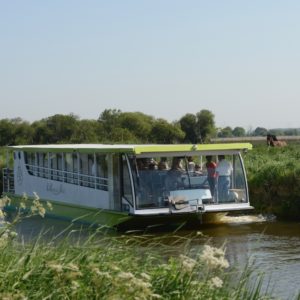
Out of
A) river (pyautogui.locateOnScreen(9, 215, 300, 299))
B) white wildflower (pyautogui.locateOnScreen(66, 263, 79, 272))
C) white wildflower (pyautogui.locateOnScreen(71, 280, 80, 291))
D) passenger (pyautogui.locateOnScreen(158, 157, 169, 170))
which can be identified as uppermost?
passenger (pyautogui.locateOnScreen(158, 157, 169, 170))

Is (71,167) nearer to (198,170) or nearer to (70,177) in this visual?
(70,177)

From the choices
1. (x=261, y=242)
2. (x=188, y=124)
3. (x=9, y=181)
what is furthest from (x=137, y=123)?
(x=261, y=242)

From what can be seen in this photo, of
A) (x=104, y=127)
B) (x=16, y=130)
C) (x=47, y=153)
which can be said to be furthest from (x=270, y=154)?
(x=16, y=130)

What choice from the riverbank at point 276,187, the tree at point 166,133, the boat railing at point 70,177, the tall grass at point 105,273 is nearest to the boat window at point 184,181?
the boat railing at point 70,177

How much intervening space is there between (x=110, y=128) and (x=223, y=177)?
38.6 meters

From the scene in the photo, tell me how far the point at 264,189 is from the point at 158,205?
5.57 meters

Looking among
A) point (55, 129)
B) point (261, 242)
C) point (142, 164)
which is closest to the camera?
point (261, 242)

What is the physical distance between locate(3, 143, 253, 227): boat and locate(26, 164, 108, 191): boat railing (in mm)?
29

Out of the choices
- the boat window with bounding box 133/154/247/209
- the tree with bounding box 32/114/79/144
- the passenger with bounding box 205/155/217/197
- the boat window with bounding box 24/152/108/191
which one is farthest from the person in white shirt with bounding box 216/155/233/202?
the tree with bounding box 32/114/79/144

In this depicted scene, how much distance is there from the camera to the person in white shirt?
19562mm

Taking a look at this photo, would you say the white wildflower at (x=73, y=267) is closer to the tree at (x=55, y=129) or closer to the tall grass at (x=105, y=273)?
the tall grass at (x=105, y=273)

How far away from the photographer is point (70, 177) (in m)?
22.2

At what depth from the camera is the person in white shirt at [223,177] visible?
1956 cm

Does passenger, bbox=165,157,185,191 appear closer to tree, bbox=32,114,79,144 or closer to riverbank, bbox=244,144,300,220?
riverbank, bbox=244,144,300,220
